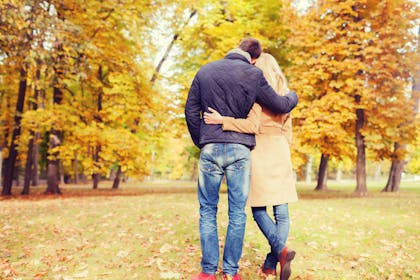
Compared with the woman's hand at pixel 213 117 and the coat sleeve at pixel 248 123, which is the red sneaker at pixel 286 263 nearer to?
the coat sleeve at pixel 248 123

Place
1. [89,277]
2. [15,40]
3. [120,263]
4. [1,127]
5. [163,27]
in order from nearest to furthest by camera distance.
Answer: [89,277] → [120,263] → [15,40] → [163,27] → [1,127]

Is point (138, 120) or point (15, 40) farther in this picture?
point (138, 120)

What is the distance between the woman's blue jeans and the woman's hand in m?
1.07

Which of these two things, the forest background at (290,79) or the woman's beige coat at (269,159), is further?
the forest background at (290,79)

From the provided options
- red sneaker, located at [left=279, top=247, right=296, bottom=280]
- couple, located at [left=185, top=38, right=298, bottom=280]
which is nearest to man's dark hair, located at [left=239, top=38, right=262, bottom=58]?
couple, located at [left=185, top=38, right=298, bottom=280]

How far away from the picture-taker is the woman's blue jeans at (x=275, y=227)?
12.8 feet

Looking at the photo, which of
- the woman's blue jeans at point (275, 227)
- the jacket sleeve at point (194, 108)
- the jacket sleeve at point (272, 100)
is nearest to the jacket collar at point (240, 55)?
the jacket sleeve at point (272, 100)

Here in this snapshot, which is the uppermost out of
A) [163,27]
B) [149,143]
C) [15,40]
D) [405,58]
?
[163,27]

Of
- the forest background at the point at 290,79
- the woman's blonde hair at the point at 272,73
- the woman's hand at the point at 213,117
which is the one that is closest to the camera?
the woman's hand at the point at 213,117

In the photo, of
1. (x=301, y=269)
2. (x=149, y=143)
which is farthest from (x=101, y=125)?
(x=301, y=269)

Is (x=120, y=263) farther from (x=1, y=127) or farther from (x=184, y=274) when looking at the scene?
(x=1, y=127)

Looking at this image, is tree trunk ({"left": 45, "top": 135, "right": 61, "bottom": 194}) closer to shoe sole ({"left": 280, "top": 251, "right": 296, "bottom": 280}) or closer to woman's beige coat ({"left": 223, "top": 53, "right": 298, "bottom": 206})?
woman's beige coat ({"left": 223, "top": 53, "right": 298, "bottom": 206})

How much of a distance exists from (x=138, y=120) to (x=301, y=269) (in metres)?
13.3

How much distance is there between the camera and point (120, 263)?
16.2ft
